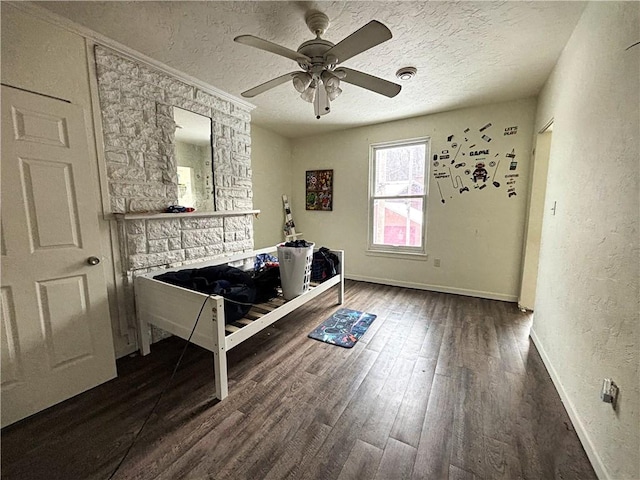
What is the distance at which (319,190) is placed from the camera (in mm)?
4543

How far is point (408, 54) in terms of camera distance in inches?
84.4

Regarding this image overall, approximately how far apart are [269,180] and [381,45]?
2.69 m

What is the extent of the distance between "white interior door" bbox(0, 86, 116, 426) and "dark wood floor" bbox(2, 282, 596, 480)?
0.18 metres

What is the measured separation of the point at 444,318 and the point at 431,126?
2557 millimetres

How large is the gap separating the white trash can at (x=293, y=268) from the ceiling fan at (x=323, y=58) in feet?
3.78

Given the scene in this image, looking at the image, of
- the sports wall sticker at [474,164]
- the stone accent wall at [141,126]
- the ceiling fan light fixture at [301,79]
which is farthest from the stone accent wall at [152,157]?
the sports wall sticker at [474,164]

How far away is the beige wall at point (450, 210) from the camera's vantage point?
3217mm

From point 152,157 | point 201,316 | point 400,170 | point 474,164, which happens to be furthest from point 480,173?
point 152,157

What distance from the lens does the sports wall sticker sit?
3207 mm

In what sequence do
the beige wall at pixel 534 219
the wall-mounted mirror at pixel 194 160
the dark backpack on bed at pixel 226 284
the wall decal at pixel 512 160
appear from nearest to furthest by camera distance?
the dark backpack on bed at pixel 226 284 → the wall-mounted mirror at pixel 194 160 → the beige wall at pixel 534 219 → the wall decal at pixel 512 160

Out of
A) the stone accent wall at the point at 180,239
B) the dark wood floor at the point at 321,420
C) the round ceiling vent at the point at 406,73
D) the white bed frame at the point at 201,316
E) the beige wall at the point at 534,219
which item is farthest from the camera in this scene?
the beige wall at the point at 534,219

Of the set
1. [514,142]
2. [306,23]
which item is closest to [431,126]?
[514,142]

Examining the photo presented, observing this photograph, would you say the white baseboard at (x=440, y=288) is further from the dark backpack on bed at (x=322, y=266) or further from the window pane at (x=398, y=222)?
the dark backpack on bed at (x=322, y=266)

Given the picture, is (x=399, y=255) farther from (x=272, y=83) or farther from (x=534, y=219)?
(x=272, y=83)
